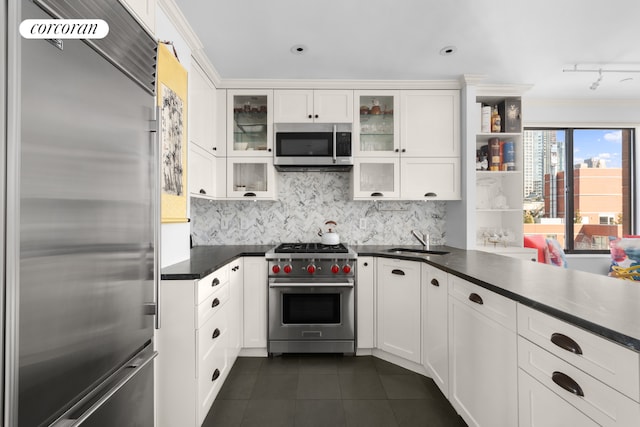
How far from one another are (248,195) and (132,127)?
6.10 ft

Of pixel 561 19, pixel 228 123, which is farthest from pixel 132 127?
pixel 561 19

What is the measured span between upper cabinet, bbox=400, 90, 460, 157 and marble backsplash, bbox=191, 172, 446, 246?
0.61 m

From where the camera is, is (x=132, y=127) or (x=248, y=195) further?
(x=248, y=195)

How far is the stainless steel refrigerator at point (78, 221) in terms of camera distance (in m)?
0.68

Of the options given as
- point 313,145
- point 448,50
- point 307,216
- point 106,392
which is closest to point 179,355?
point 106,392

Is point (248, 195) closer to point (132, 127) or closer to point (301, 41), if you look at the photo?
point (301, 41)

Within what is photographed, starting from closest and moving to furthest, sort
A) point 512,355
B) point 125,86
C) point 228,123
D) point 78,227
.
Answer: point 78,227 < point 125,86 < point 512,355 < point 228,123

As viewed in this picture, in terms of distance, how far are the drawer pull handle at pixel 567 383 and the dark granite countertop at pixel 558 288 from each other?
0.19 meters

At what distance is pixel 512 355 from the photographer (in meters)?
1.29

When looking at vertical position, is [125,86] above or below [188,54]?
below

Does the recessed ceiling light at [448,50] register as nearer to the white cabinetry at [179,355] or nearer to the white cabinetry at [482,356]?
the white cabinetry at [482,356]

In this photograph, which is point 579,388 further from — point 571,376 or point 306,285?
point 306,285

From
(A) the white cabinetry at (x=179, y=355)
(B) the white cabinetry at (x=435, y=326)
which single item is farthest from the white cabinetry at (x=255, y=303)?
(B) the white cabinetry at (x=435, y=326)

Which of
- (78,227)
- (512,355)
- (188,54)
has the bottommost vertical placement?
(512,355)
